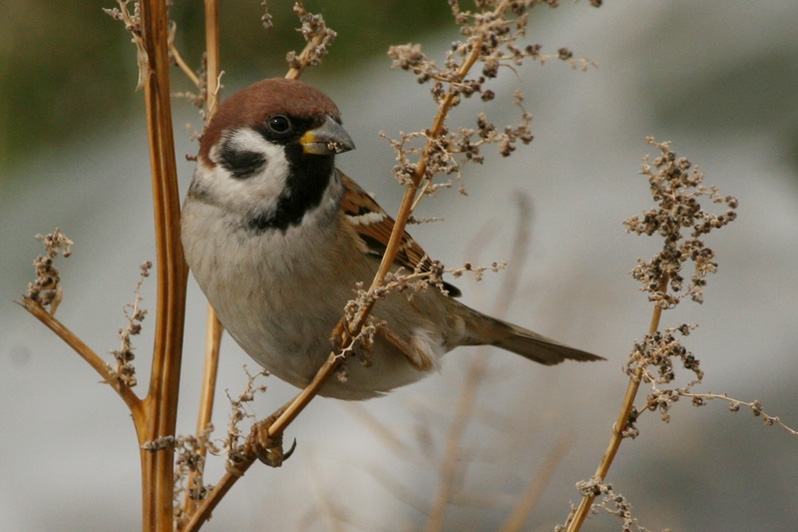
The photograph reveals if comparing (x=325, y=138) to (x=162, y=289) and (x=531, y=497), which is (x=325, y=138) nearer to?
(x=162, y=289)

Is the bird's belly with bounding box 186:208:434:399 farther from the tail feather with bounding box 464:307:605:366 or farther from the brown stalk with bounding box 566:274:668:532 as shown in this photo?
the brown stalk with bounding box 566:274:668:532

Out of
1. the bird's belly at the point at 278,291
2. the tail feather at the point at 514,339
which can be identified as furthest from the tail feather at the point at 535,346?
the bird's belly at the point at 278,291

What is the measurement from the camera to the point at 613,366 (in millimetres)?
3492

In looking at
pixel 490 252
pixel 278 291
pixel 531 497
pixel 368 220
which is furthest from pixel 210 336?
pixel 490 252

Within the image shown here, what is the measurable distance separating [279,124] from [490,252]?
206 cm

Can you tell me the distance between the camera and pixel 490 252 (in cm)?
386

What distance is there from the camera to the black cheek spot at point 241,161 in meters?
1.96

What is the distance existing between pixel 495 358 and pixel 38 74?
2778mm

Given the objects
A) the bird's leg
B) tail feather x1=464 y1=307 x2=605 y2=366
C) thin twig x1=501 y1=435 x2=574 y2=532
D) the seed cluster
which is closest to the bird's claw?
the bird's leg

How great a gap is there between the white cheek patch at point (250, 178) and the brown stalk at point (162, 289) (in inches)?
19.9

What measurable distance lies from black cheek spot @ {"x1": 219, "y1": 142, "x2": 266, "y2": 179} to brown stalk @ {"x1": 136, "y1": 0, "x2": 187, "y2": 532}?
52 centimetres

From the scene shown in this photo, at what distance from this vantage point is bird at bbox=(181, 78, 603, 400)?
6.19ft

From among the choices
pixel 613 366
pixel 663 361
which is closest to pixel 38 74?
pixel 613 366

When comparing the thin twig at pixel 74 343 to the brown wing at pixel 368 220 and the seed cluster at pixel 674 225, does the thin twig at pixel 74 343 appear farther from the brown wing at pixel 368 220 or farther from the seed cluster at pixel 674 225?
the brown wing at pixel 368 220
